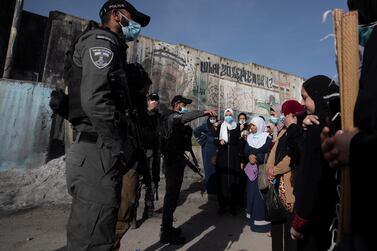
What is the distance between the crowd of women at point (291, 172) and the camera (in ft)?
5.27

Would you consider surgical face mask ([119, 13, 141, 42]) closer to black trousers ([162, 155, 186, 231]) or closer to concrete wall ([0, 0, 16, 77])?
black trousers ([162, 155, 186, 231])

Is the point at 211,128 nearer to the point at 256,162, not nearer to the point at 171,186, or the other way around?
the point at 256,162

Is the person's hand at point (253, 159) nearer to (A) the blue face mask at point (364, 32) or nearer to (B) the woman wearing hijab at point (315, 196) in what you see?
(B) the woman wearing hijab at point (315, 196)

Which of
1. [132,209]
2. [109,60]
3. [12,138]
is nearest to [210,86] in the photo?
[12,138]

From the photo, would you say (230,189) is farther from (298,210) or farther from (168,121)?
(298,210)

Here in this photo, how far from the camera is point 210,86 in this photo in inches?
A: 524

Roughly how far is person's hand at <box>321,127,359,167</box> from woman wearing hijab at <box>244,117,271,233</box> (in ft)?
12.7

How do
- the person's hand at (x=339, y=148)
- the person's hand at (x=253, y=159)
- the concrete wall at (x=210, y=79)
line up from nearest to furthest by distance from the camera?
1. the person's hand at (x=339, y=148)
2. the person's hand at (x=253, y=159)
3. the concrete wall at (x=210, y=79)

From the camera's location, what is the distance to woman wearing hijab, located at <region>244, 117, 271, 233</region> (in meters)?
4.68

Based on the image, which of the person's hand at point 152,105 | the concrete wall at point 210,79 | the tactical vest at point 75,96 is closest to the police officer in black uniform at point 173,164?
the person's hand at point 152,105

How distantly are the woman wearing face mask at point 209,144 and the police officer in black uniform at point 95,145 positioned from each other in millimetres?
4589

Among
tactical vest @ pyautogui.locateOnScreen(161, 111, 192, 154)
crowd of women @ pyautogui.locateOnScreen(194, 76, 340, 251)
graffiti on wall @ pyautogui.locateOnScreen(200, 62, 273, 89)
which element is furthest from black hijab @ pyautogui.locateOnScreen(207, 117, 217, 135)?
graffiti on wall @ pyautogui.locateOnScreen(200, 62, 273, 89)

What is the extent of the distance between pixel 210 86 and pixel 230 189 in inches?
312

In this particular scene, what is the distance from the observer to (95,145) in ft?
6.49
